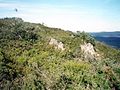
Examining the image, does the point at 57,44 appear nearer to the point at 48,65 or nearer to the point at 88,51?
the point at 88,51

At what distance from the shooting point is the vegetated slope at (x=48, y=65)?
75.8 feet

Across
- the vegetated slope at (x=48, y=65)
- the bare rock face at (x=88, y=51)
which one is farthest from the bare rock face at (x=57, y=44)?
the bare rock face at (x=88, y=51)

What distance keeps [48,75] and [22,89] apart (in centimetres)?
379

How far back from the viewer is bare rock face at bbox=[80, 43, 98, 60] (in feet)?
116

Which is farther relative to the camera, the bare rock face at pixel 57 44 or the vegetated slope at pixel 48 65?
the bare rock face at pixel 57 44

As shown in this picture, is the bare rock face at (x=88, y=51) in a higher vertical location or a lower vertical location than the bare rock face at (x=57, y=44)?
lower

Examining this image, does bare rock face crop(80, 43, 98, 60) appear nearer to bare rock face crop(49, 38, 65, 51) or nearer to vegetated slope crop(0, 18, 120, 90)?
vegetated slope crop(0, 18, 120, 90)

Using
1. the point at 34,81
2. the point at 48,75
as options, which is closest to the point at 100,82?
the point at 48,75

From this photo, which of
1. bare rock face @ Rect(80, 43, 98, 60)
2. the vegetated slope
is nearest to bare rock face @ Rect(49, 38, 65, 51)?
the vegetated slope

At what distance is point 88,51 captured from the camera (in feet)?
124

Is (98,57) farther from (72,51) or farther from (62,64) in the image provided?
(62,64)

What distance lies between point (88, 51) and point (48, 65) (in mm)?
12163

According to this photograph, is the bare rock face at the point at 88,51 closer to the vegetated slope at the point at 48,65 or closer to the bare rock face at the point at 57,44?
the vegetated slope at the point at 48,65

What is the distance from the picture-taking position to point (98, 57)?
38.0 meters
